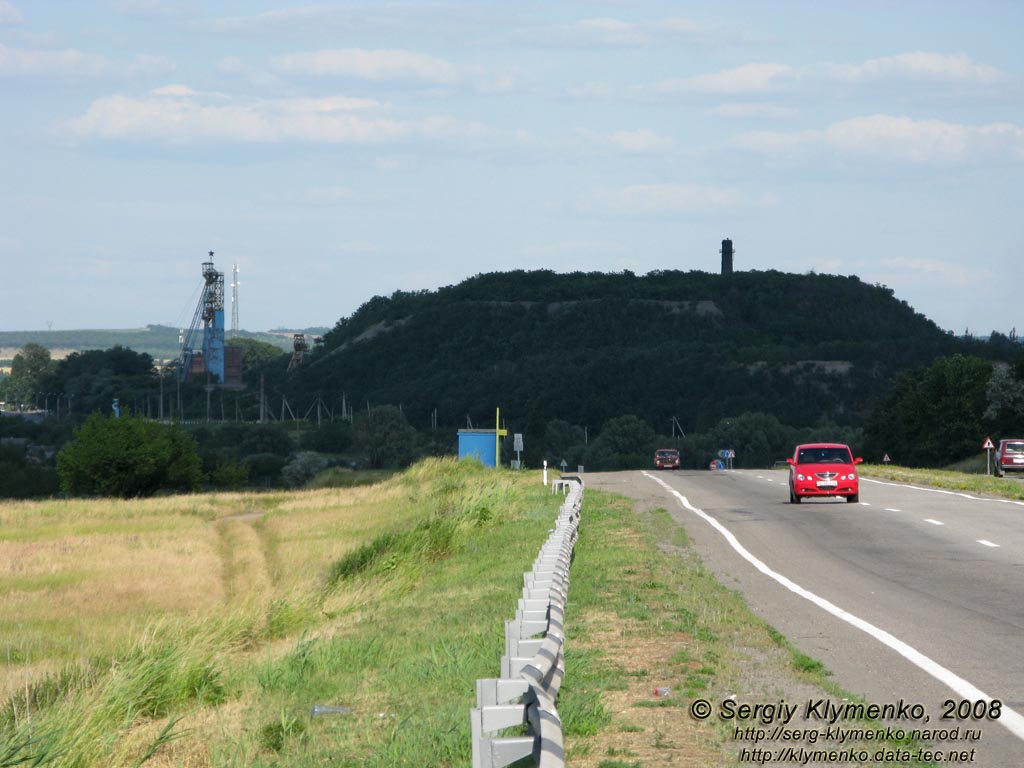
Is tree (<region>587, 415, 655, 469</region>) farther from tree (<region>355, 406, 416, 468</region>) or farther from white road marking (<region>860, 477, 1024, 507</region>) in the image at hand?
white road marking (<region>860, 477, 1024, 507</region>)

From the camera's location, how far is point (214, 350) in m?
188

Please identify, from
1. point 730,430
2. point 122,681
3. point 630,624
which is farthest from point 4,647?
point 730,430

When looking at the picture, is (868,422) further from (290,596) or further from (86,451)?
(290,596)

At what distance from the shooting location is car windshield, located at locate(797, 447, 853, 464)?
33.4 m

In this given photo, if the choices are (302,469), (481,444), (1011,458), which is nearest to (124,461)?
(302,469)

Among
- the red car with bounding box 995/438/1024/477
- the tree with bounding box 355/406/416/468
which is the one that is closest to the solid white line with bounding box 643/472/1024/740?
the red car with bounding box 995/438/1024/477

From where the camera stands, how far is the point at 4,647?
67.3ft

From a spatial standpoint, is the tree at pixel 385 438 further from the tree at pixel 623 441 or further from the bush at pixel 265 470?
the tree at pixel 623 441

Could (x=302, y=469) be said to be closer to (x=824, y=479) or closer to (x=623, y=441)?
(x=623, y=441)

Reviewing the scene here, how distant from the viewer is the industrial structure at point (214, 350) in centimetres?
18525

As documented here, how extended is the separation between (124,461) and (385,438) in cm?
4627

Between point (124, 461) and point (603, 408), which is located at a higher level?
point (603, 408)

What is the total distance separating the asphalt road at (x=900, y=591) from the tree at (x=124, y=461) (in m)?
55.1

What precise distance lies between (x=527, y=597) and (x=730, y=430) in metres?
122
